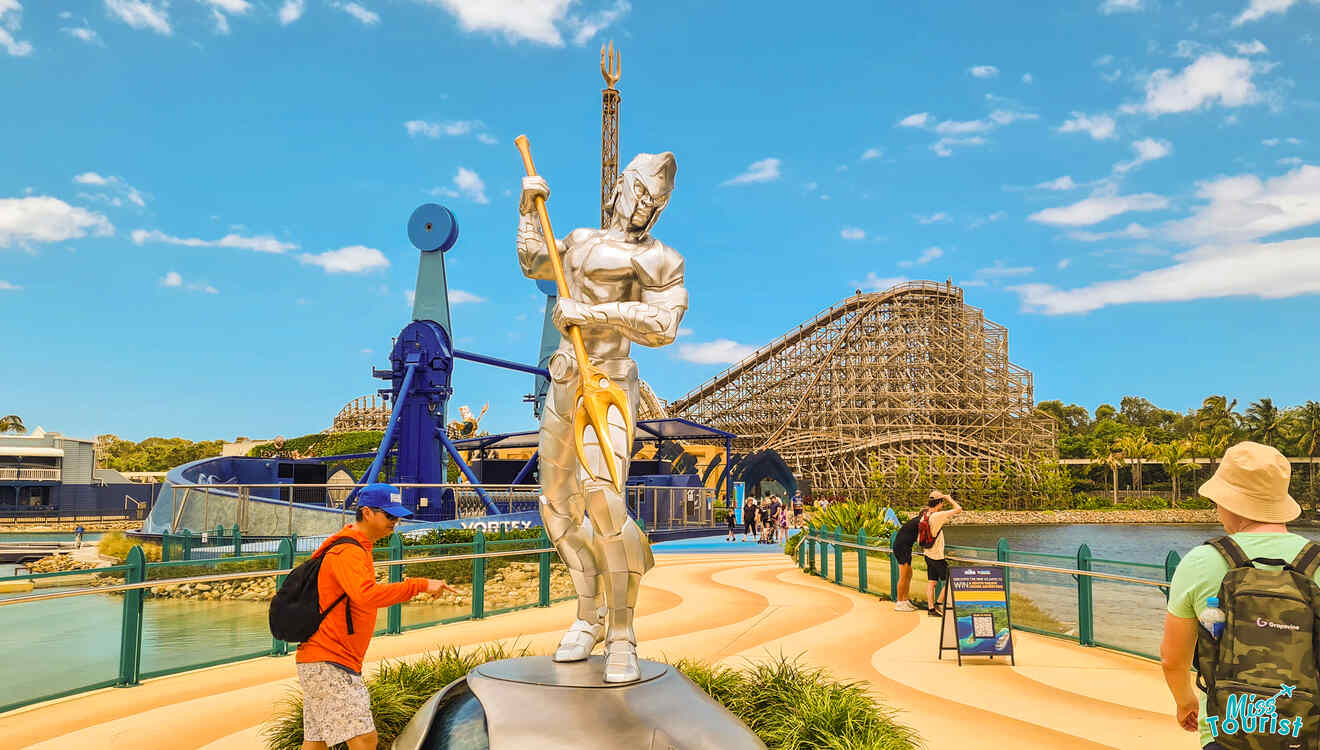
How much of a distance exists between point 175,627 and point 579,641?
188 inches

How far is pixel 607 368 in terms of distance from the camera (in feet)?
14.4

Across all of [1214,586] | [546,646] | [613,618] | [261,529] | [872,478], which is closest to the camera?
[1214,586]

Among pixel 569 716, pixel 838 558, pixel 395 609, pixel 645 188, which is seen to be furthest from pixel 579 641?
pixel 838 558

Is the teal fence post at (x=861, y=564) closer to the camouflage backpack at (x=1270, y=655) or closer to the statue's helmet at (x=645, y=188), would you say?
the statue's helmet at (x=645, y=188)

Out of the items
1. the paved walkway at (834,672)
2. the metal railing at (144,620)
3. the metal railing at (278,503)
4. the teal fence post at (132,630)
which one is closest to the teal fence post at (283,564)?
the metal railing at (144,620)

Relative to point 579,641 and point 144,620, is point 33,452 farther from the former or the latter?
point 579,641

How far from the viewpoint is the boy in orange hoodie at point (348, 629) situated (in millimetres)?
3293

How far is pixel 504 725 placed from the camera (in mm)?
3469

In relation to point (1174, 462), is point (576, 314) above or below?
above

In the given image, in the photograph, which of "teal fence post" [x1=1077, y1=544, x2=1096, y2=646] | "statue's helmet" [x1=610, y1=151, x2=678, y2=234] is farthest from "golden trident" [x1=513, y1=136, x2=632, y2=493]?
"teal fence post" [x1=1077, y1=544, x2=1096, y2=646]

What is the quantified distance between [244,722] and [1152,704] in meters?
6.02

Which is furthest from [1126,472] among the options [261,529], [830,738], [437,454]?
[830,738]

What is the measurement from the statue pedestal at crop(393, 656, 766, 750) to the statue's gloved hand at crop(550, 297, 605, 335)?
1.58m

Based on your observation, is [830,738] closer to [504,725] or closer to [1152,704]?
[504,725]
